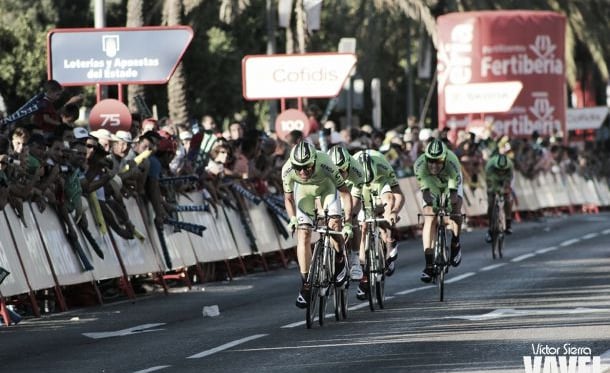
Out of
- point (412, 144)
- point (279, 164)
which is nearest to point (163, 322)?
point (279, 164)

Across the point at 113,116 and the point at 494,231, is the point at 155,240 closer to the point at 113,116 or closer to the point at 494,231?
the point at 113,116

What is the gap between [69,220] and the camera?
61.6 ft

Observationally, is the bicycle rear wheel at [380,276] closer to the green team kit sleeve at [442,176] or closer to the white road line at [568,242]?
the green team kit sleeve at [442,176]

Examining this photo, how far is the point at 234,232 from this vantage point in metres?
23.9

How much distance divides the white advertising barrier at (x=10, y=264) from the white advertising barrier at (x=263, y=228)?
7.70 m

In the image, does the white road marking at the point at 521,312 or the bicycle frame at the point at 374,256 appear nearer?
the white road marking at the point at 521,312

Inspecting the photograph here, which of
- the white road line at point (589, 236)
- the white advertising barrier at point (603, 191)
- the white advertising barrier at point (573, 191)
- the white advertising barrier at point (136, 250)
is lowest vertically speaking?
the white advertising barrier at point (603, 191)

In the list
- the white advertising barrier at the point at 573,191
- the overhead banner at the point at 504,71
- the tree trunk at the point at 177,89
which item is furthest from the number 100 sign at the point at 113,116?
the white advertising barrier at the point at 573,191

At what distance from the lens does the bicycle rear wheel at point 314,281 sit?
1564 cm

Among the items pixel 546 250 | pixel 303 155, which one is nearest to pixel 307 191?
pixel 303 155

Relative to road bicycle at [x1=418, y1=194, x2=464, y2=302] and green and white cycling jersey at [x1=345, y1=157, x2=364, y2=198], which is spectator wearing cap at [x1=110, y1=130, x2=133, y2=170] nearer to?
road bicycle at [x1=418, y1=194, x2=464, y2=302]

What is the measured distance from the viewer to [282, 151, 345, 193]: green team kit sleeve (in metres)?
15.9

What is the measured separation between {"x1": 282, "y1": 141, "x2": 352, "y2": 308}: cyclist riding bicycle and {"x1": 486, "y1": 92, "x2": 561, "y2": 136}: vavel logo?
31.0 meters

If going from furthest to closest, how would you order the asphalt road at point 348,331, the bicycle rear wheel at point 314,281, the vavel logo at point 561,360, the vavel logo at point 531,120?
the vavel logo at point 531,120 → the bicycle rear wheel at point 314,281 → the asphalt road at point 348,331 → the vavel logo at point 561,360
